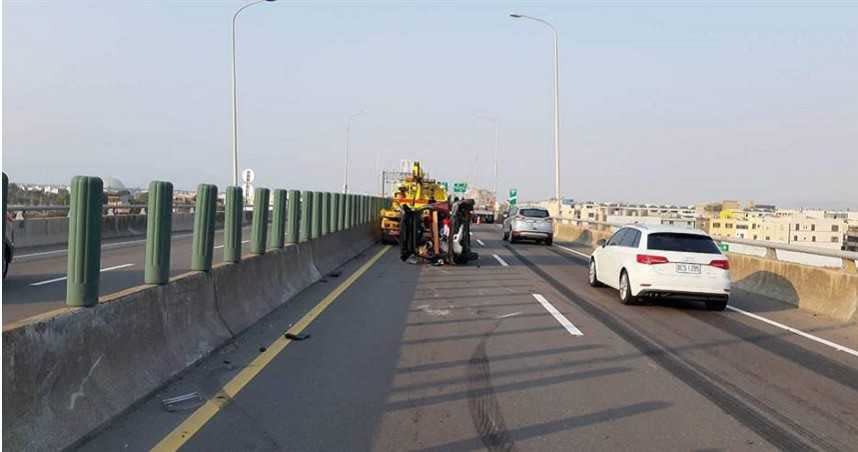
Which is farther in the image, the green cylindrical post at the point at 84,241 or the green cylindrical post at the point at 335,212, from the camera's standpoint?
the green cylindrical post at the point at 335,212

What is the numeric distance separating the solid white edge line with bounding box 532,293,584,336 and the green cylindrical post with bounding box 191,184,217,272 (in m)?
4.94

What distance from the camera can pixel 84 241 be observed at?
5.83 m

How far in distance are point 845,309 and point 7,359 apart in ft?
41.1

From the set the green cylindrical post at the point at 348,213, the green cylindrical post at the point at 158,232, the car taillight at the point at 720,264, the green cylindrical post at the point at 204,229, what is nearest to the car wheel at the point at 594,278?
the car taillight at the point at 720,264

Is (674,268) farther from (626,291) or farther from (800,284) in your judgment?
(800,284)

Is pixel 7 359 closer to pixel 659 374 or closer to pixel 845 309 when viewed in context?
pixel 659 374

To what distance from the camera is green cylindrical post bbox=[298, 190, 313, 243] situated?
53.8ft

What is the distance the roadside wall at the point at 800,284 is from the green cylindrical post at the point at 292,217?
9.84 m

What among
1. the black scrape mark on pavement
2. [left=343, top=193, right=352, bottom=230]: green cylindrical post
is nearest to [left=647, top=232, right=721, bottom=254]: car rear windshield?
the black scrape mark on pavement

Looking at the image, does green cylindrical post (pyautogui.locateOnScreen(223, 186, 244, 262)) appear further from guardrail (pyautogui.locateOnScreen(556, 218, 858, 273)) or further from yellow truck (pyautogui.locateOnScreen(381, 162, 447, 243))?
yellow truck (pyautogui.locateOnScreen(381, 162, 447, 243))

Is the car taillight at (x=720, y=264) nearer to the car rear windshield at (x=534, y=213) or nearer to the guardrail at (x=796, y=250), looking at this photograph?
the guardrail at (x=796, y=250)

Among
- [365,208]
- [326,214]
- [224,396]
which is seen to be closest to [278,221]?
[326,214]

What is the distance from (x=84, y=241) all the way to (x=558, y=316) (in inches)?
309

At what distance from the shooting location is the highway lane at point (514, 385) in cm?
574
